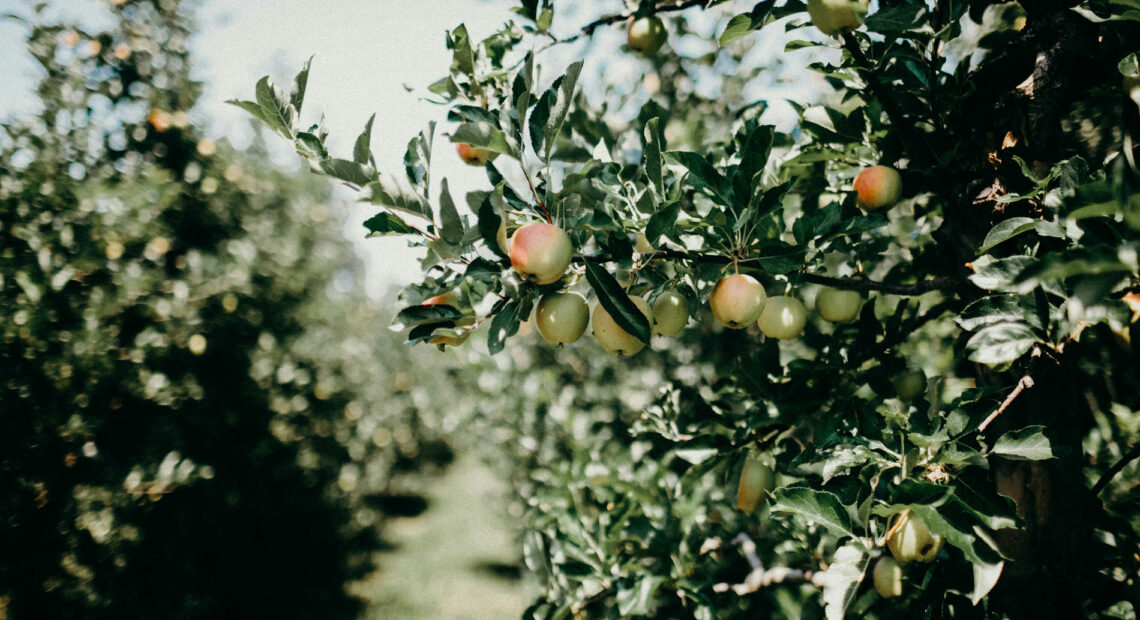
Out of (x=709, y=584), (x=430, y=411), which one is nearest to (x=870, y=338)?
(x=709, y=584)

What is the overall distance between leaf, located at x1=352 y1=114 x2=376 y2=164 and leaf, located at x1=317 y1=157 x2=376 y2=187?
0.01 meters

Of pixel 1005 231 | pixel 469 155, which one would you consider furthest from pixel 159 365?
pixel 1005 231

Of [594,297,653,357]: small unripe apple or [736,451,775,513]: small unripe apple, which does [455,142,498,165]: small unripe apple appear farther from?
[736,451,775,513]: small unripe apple

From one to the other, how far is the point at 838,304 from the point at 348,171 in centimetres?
127

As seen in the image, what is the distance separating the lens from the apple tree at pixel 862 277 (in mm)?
948

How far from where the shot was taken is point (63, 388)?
8.20 feet

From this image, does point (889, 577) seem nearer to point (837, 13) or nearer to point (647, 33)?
point (837, 13)

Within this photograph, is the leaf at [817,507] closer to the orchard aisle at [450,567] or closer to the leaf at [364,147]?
the leaf at [364,147]

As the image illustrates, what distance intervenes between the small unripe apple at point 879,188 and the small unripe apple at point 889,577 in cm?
90

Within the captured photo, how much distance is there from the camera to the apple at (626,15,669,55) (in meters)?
1.73

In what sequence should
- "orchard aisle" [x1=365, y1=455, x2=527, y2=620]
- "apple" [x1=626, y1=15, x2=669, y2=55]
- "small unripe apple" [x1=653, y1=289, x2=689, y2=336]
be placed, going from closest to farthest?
"small unripe apple" [x1=653, y1=289, x2=689, y2=336] < "apple" [x1=626, y1=15, x2=669, y2=55] < "orchard aisle" [x1=365, y1=455, x2=527, y2=620]

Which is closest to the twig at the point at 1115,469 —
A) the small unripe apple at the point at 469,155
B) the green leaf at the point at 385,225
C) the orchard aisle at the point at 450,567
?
the green leaf at the point at 385,225

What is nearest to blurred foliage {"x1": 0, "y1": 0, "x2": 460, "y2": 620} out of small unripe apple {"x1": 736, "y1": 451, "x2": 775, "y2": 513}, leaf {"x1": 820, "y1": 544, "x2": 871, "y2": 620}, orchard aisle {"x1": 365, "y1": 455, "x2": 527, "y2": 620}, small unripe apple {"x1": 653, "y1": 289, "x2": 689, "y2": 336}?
orchard aisle {"x1": 365, "y1": 455, "x2": 527, "y2": 620}

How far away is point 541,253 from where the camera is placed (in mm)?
954
